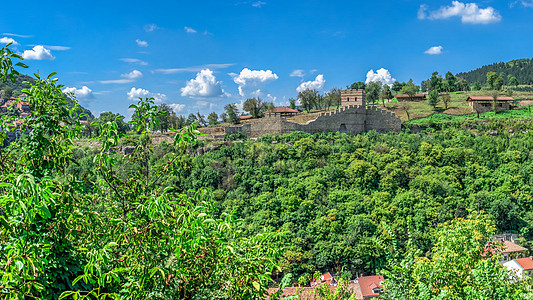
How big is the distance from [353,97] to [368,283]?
18.4 meters

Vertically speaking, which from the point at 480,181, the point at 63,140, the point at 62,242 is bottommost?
the point at 480,181

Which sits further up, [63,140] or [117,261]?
[63,140]

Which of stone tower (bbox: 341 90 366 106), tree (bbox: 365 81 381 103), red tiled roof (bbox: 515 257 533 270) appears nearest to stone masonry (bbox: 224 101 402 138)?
stone tower (bbox: 341 90 366 106)

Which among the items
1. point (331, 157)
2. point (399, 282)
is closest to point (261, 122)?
point (331, 157)

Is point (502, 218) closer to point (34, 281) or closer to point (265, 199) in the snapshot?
point (265, 199)

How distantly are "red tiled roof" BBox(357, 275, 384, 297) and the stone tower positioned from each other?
1740 cm

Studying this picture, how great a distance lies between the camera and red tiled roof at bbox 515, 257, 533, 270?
1786cm

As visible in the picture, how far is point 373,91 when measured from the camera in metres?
44.6

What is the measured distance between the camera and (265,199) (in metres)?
22.7

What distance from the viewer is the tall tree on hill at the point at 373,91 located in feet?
146

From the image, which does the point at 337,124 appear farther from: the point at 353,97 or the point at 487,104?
the point at 487,104

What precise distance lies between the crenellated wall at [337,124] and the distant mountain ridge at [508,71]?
71.1 metres

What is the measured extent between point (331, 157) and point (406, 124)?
1041cm

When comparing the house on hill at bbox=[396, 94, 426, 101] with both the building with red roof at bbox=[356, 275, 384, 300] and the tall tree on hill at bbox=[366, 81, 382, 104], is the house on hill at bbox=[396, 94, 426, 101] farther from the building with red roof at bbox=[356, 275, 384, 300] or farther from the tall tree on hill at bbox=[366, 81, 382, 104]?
the building with red roof at bbox=[356, 275, 384, 300]
